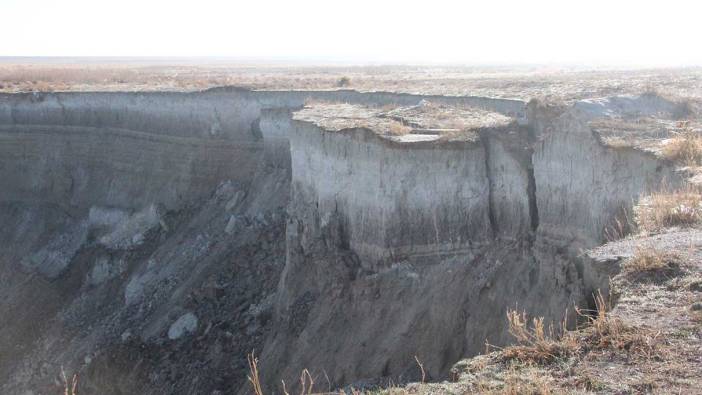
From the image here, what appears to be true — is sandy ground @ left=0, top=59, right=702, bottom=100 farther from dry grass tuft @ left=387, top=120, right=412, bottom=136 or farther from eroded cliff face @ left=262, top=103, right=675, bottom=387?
eroded cliff face @ left=262, top=103, right=675, bottom=387

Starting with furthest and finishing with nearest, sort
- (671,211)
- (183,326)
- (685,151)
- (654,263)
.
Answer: (183,326), (685,151), (671,211), (654,263)

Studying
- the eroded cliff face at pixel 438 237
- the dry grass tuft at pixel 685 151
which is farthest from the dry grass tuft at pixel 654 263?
the dry grass tuft at pixel 685 151

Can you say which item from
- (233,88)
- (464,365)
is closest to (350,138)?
(464,365)

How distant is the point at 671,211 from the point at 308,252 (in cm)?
823

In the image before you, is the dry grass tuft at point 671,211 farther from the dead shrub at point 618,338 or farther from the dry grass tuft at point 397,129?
the dry grass tuft at point 397,129

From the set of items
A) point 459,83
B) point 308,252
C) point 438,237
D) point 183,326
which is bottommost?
point 183,326

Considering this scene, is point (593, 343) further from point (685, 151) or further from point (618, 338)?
point (685, 151)

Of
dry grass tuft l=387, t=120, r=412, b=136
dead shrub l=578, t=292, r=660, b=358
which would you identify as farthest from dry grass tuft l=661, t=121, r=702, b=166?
dead shrub l=578, t=292, r=660, b=358

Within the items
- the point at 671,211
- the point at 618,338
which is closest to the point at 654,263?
the point at 618,338

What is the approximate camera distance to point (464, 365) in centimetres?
658

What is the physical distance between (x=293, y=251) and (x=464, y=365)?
1001 cm

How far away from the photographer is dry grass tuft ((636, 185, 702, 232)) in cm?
864

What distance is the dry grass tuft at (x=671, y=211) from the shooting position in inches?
340

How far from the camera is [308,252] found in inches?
626
